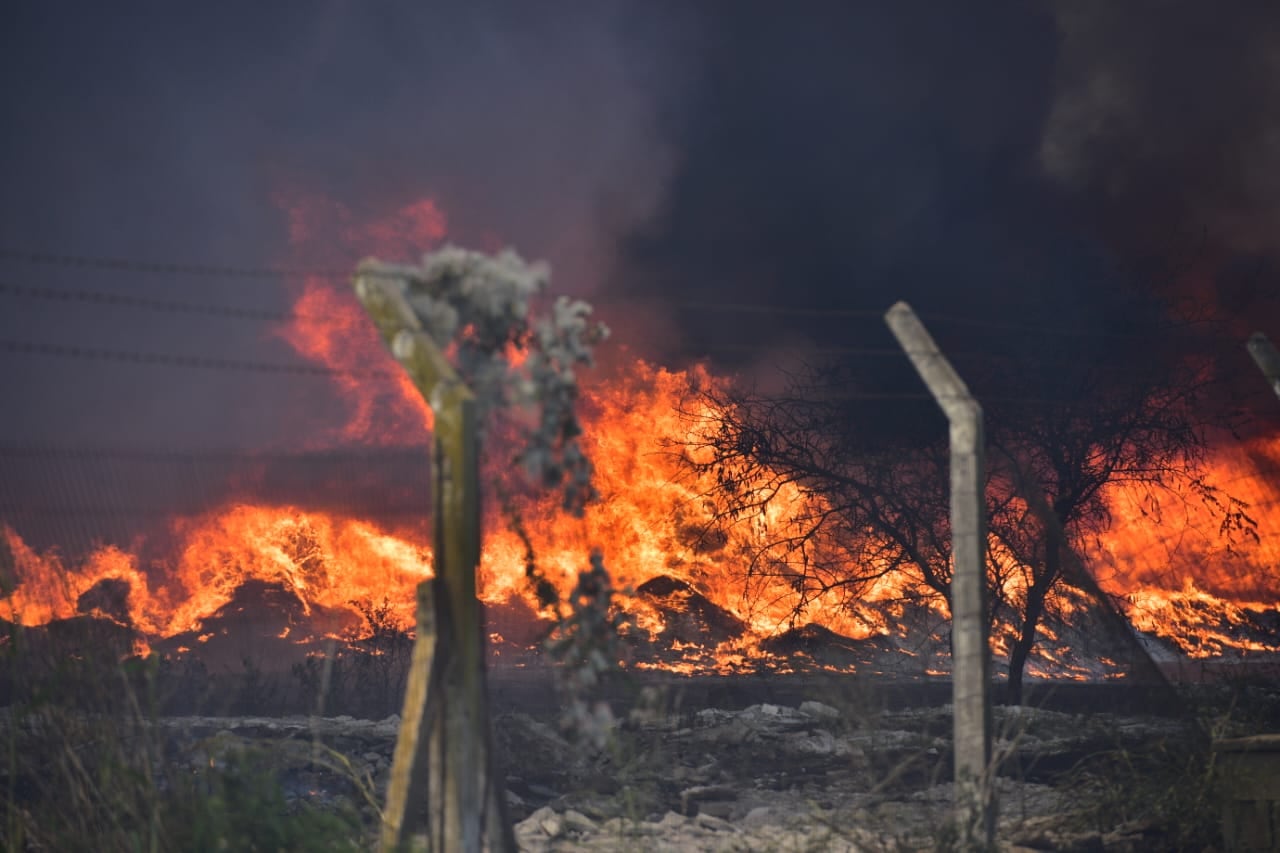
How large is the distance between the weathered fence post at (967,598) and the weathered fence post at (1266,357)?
9.20 ft

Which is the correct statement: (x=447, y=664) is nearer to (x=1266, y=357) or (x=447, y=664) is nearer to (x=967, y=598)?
(x=967, y=598)

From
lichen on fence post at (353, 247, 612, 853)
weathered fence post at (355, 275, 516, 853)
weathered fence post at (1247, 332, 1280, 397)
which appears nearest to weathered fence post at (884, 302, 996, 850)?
lichen on fence post at (353, 247, 612, 853)

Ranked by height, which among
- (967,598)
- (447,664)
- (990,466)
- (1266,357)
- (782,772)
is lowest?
(782,772)

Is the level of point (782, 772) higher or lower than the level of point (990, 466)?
lower

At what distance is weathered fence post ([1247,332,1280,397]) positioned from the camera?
25.7 feet

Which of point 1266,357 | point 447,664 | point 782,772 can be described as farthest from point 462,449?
point 782,772

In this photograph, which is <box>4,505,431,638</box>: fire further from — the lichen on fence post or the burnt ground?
the lichen on fence post

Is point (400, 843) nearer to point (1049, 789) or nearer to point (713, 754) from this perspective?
point (1049, 789)

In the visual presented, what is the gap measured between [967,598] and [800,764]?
247 inches

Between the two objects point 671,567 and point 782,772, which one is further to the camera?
point 671,567

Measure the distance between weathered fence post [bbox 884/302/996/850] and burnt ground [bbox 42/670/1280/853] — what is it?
261 millimetres

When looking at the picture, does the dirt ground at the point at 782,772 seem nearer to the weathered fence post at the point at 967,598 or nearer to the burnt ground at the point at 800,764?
the burnt ground at the point at 800,764

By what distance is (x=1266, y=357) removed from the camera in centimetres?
793

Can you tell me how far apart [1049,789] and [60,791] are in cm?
795
